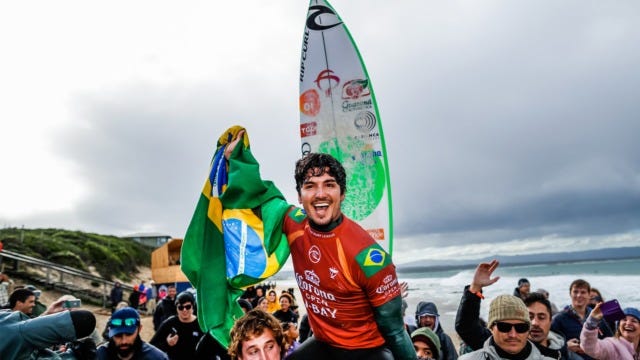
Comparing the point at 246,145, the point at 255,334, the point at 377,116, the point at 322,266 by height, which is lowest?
the point at 255,334

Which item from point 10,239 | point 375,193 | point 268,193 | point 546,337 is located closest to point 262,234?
point 268,193

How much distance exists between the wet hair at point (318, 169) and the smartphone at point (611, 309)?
2.99 metres

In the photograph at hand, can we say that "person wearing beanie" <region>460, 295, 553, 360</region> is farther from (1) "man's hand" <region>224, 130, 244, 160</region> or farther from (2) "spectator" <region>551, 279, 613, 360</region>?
(2) "spectator" <region>551, 279, 613, 360</region>

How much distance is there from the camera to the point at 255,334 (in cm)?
255

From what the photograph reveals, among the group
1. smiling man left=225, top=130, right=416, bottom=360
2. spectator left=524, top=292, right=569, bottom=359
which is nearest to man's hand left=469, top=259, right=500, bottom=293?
smiling man left=225, top=130, right=416, bottom=360

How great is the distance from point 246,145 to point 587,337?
3698 millimetres

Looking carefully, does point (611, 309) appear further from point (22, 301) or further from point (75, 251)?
point (75, 251)

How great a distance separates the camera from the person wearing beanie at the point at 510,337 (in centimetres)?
284

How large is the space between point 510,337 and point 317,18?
3759 mm

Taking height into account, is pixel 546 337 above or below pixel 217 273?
below

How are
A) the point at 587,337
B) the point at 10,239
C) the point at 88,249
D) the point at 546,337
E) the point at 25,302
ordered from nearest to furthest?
the point at 546,337, the point at 587,337, the point at 25,302, the point at 10,239, the point at 88,249

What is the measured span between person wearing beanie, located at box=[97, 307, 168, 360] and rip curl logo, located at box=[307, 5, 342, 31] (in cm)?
356

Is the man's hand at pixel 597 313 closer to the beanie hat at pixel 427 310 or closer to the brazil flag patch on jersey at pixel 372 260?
the beanie hat at pixel 427 310

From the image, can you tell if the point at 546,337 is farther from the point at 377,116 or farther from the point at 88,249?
the point at 88,249
